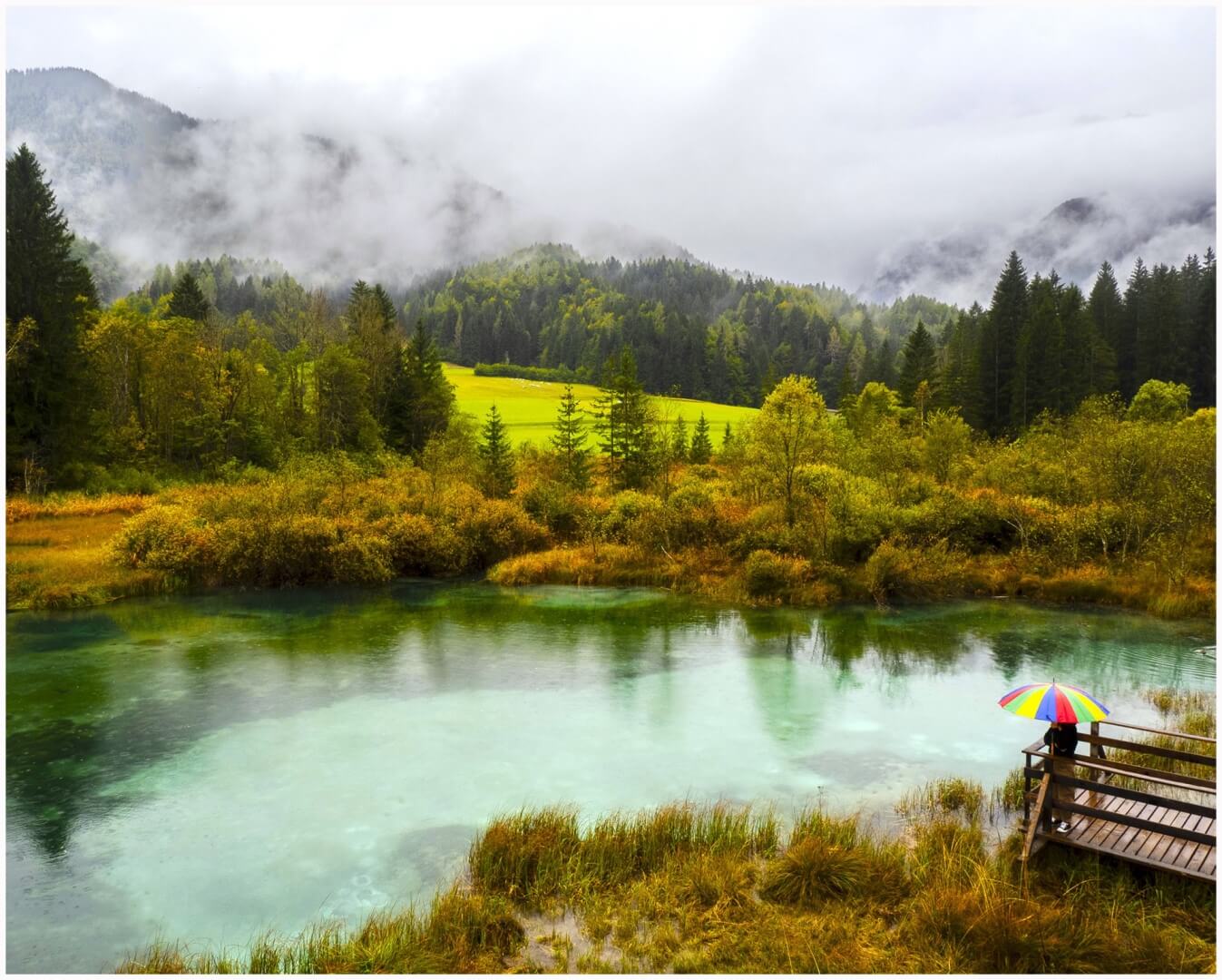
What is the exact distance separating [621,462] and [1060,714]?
4308 cm

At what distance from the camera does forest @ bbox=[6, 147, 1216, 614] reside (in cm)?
3055

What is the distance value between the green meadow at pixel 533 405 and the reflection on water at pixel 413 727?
4598 centimetres

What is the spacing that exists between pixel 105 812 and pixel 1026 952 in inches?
548

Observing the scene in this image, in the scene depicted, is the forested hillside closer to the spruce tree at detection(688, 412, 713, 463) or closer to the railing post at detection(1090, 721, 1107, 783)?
the spruce tree at detection(688, 412, 713, 463)

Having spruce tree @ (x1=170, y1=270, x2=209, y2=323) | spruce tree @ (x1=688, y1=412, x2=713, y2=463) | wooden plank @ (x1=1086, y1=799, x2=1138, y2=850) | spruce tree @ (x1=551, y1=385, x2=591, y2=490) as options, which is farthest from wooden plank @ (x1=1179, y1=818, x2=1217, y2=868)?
spruce tree @ (x1=170, y1=270, x2=209, y2=323)

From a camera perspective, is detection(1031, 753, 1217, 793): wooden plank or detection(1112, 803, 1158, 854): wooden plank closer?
detection(1112, 803, 1158, 854): wooden plank

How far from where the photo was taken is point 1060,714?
10070 mm

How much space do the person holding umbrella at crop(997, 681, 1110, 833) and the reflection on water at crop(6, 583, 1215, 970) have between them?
3217 mm

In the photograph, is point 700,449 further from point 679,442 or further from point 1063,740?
point 1063,740

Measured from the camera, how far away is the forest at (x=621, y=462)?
30.5 metres

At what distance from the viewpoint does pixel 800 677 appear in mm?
20797

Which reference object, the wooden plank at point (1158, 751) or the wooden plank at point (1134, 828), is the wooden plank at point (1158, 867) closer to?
the wooden plank at point (1134, 828)

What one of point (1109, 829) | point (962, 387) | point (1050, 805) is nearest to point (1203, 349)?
point (962, 387)

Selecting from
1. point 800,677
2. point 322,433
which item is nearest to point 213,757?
point 800,677
